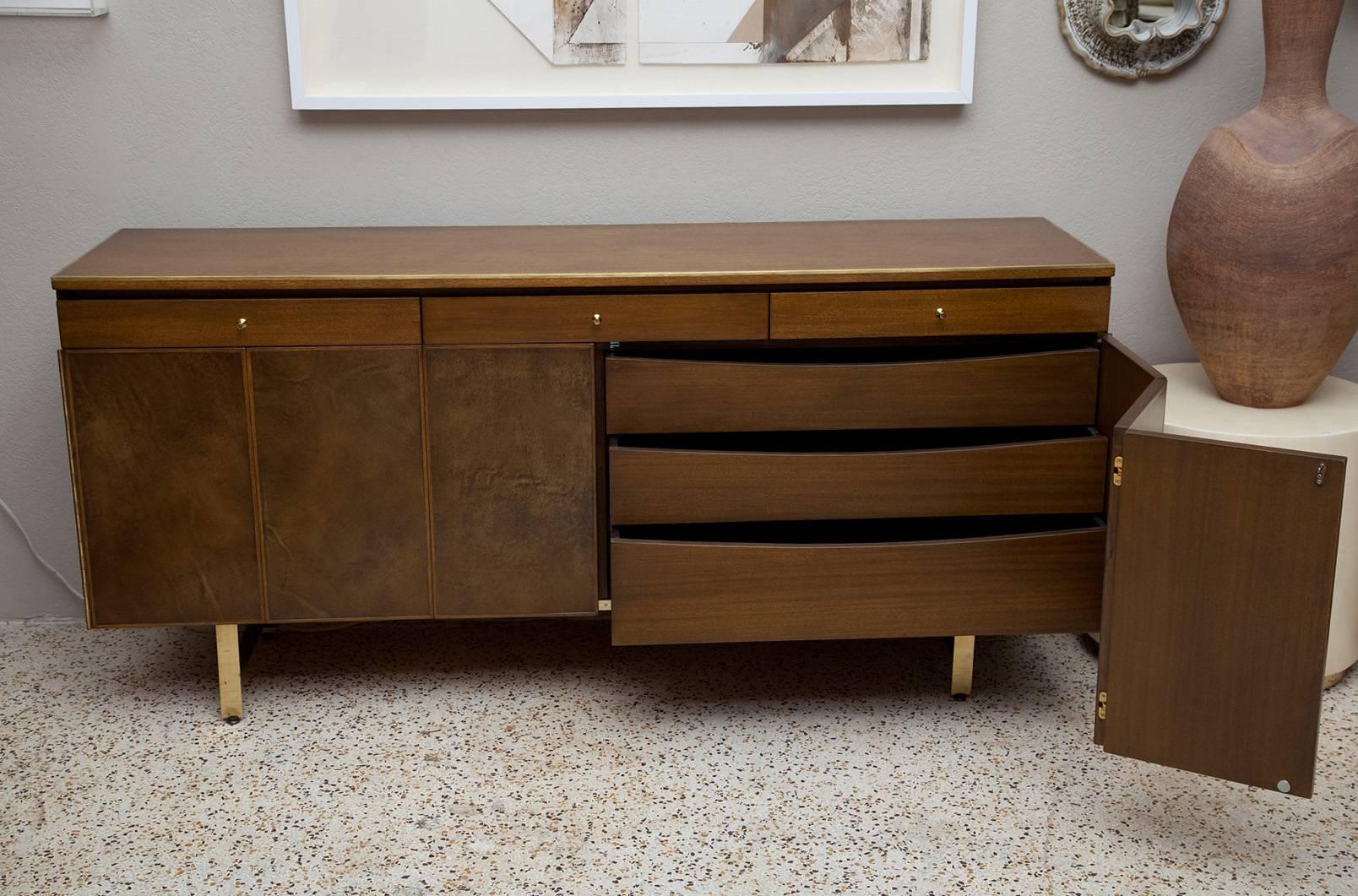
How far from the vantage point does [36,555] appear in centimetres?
255

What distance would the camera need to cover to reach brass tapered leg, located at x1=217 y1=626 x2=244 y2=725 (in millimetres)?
2172

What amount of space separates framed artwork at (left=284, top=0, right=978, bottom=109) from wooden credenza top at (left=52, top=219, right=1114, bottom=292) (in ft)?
0.78

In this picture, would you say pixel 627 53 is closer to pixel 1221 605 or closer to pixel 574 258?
pixel 574 258

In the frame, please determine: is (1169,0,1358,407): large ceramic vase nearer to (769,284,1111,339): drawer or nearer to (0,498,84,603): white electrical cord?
(769,284,1111,339): drawer

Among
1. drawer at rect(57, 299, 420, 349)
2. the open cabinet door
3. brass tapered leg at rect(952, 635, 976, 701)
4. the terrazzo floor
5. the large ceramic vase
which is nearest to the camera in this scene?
the open cabinet door

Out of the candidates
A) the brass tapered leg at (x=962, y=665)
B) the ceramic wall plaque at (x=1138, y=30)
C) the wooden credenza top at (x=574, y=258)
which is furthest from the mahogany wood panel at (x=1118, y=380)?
the ceramic wall plaque at (x=1138, y=30)

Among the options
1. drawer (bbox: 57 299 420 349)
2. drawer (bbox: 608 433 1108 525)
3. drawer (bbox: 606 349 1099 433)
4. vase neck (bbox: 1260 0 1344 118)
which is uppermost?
vase neck (bbox: 1260 0 1344 118)

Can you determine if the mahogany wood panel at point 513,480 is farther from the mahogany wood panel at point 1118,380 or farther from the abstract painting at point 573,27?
the mahogany wood panel at point 1118,380

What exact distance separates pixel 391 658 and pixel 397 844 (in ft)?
2.02

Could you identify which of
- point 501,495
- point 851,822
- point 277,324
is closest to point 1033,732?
point 851,822

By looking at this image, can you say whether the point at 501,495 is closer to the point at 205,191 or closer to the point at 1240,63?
the point at 205,191

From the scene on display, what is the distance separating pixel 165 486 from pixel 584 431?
65cm

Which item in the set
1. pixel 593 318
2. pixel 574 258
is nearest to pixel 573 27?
pixel 574 258

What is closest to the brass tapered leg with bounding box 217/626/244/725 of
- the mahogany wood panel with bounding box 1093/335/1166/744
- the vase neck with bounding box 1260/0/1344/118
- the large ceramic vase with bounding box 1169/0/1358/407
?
the mahogany wood panel with bounding box 1093/335/1166/744
